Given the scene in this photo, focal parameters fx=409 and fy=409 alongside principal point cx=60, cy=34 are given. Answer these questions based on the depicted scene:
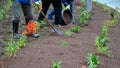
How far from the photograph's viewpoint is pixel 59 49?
7316 millimetres

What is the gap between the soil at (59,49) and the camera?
6383 millimetres

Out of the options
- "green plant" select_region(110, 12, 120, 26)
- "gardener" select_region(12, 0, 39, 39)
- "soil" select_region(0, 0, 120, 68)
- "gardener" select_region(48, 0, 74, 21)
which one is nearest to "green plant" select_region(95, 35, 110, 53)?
"soil" select_region(0, 0, 120, 68)

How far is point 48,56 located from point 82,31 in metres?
3.07

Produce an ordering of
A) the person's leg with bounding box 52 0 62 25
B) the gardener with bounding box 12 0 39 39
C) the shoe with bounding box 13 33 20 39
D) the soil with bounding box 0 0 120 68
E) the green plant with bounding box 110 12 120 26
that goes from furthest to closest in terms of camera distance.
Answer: the green plant with bounding box 110 12 120 26 < the person's leg with bounding box 52 0 62 25 < the gardener with bounding box 12 0 39 39 < the shoe with bounding box 13 33 20 39 < the soil with bounding box 0 0 120 68

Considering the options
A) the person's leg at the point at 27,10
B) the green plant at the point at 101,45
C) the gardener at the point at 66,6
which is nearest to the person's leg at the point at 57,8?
the gardener at the point at 66,6

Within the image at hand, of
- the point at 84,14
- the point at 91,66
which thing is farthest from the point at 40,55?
the point at 84,14

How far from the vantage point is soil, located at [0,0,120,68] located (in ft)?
20.9

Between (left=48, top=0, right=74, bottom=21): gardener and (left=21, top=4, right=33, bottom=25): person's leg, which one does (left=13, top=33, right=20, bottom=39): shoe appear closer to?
(left=21, top=4, right=33, bottom=25): person's leg

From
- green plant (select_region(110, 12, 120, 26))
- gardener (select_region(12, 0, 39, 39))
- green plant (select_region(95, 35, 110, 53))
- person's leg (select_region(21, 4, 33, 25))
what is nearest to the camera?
green plant (select_region(95, 35, 110, 53))

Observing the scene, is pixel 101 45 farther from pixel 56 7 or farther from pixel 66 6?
pixel 66 6

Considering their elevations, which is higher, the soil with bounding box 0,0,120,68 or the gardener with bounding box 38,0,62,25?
the gardener with bounding box 38,0,62,25

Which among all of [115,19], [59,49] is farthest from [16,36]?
[115,19]

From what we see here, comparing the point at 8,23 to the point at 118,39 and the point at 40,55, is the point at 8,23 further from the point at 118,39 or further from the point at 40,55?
the point at 40,55

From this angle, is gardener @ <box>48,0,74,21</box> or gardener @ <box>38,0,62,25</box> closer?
gardener @ <box>38,0,62,25</box>
